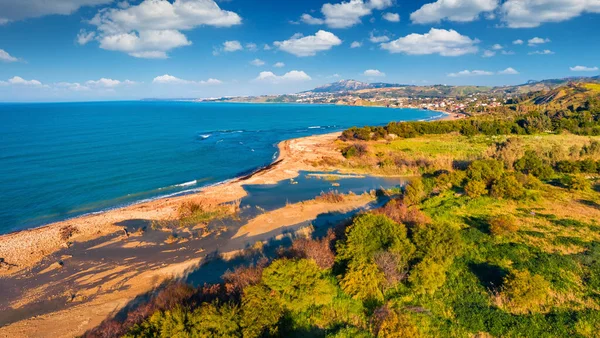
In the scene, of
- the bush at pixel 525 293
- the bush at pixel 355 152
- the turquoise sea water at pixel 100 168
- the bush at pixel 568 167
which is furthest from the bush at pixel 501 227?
the turquoise sea water at pixel 100 168

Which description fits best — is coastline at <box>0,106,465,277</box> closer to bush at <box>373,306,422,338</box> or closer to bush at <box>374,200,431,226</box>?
bush at <box>374,200,431,226</box>

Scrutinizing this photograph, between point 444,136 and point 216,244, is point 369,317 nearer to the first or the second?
point 216,244

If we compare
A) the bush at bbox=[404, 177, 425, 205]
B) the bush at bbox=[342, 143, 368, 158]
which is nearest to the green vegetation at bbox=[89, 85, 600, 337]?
the bush at bbox=[404, 177, 425, 205]

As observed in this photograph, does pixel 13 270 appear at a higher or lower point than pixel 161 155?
lower

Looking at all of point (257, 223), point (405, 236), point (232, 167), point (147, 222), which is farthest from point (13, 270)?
point (232, 167)

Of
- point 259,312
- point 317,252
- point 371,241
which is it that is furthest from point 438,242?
point 259,312

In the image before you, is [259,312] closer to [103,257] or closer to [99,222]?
[103,257]
